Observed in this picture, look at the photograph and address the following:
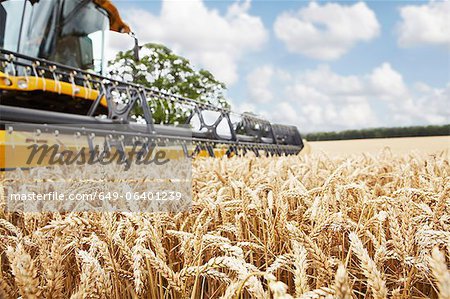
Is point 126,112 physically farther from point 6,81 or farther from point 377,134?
point 377,134

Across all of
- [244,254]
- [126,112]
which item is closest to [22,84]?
[126,112]

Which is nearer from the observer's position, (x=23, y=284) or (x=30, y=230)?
(x=23, y=284)

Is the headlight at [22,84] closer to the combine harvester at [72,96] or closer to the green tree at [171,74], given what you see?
the combine harvester at [72,96]

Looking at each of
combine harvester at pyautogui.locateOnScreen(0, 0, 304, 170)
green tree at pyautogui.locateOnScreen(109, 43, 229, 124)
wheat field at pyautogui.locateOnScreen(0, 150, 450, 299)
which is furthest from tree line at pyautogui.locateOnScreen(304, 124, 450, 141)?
wheat field at pyautogui.locateOnScreen(0, 150, 450, 299)

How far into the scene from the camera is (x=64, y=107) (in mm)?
6461

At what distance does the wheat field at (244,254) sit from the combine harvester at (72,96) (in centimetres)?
262

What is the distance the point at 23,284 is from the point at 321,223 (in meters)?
0.63

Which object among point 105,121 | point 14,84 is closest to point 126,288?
point 105,121

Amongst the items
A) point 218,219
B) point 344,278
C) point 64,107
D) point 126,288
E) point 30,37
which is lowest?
point 126,288

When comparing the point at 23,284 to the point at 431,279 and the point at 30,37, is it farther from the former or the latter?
the point at 30,37

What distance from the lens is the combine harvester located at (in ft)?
12.5

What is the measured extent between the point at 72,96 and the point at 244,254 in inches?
221

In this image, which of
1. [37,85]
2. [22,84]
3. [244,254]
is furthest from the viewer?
[37,85]

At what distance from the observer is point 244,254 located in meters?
1.01
